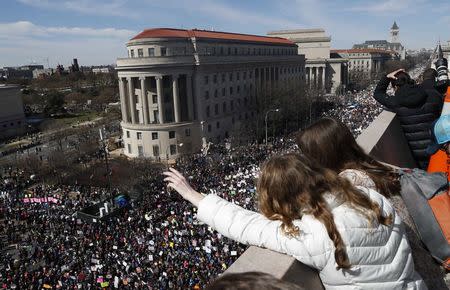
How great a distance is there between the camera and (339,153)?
3.38 m

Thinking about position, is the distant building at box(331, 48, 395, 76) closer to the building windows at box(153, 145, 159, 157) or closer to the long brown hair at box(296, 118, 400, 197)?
the building windows at box(153, 145, 159, 157)

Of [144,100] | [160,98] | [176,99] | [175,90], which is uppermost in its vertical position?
[175,90]

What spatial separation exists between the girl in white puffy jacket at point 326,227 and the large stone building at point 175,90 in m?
48.6

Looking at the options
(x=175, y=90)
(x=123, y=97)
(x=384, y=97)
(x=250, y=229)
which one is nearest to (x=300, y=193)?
(x=250, y=229)

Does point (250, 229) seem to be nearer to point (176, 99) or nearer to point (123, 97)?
point (176, 99)

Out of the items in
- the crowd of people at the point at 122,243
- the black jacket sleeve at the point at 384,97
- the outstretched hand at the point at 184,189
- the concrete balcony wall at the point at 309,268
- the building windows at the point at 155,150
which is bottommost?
the building windows at the point at 155,150

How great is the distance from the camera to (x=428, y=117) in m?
6.14

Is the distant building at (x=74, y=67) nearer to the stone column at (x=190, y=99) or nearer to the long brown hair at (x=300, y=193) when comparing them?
the stone column at (x=190, y=99)

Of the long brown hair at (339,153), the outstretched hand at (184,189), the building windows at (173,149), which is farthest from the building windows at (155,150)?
the long brown hair at (339,153)

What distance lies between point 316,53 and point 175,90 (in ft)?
228

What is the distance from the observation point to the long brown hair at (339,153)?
334 centimetres

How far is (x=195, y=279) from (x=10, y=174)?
33637 millimetres

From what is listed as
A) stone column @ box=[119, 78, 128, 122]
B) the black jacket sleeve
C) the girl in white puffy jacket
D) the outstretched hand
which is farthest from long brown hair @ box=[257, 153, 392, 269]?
stone column @ box=[119, 78, 128, 122]

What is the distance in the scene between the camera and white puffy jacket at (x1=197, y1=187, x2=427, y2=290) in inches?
92.5
